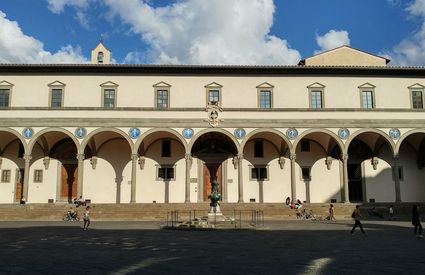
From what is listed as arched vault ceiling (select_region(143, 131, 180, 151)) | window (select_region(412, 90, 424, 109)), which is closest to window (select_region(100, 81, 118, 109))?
arched vault ceiling (select_region(143, 131, 180, 151))

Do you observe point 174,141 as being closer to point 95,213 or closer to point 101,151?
point 101,151

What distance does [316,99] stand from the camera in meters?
30.8

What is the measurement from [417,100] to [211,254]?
2561 cm

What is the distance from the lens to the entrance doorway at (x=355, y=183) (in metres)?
33.0

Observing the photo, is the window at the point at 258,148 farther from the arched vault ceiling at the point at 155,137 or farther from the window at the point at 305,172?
the arched vault ceiling at the point at 155,137

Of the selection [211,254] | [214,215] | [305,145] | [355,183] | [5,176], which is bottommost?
[211,254]

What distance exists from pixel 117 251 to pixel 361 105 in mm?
23994

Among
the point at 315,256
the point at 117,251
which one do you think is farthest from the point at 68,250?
the point at 315,256

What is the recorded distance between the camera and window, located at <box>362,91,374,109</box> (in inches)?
1209

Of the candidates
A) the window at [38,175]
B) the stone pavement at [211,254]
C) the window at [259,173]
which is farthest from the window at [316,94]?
the window at [38,175]

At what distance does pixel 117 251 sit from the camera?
37.8 feet

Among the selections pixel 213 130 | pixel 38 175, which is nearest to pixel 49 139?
pixel 38 175

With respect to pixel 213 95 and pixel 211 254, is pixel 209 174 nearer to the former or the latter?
pixel 213 95

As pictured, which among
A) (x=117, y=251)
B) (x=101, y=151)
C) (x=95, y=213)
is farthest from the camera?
(x=101, y=151)
